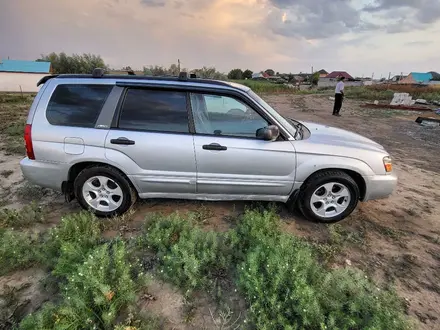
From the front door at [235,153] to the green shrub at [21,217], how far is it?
6.98ft

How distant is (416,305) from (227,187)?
6.95 feet

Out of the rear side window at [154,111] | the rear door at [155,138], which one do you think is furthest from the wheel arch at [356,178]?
the rear side window at [154,111]

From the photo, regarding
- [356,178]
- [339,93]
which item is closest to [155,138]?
[356,178]

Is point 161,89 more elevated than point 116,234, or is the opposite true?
point 161,89

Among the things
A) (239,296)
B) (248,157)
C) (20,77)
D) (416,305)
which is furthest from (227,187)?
(20,77)

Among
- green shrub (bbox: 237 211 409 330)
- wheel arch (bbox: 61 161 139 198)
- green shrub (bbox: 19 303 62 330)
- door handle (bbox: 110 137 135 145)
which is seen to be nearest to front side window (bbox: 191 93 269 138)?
door handle (bbox: 110 137 135 145)

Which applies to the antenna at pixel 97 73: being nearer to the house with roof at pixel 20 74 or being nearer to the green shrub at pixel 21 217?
the green shrub at pixel 21 217

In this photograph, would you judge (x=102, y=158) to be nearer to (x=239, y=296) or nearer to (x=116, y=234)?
(x=116, y=234)

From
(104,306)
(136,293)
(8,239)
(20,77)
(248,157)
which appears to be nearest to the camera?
(104,306)

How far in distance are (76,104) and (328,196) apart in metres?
3.34

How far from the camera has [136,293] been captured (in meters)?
2.21

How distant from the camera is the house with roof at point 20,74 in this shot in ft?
129

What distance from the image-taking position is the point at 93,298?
200 centimetres

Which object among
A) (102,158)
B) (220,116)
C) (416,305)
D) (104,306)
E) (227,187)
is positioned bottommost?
(416,305)
